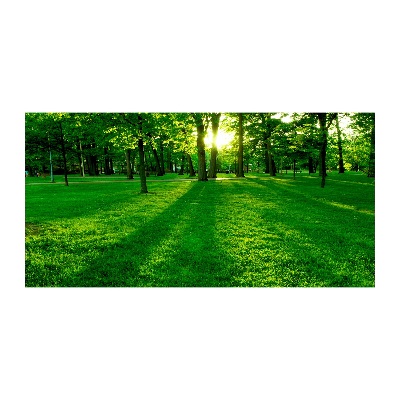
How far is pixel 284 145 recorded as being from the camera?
76.0 feet

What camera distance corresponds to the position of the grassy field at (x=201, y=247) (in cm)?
451

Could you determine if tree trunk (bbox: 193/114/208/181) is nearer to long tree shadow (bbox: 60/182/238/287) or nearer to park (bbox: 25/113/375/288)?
park (bbox: 25/113/375/288)

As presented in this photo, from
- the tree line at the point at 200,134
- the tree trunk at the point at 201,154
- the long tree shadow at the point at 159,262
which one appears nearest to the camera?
the long tree shadow at the point at 159,262

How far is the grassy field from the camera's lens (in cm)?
451

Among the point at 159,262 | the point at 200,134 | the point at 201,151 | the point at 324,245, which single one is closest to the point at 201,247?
the point at 159,262

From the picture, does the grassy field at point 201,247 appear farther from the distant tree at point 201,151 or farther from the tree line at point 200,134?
the distant tree at point 201,151

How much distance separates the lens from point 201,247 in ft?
19.4

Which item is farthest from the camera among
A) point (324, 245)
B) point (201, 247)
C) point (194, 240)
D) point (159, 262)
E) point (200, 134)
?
point (200, 134)

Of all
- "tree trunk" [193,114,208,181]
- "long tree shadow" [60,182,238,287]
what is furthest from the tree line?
"long tree shadow" [60,182,238,287]

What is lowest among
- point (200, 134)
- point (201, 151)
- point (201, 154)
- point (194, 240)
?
point (194, 240)

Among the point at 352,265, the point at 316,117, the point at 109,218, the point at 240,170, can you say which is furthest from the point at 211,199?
the point at 240,170

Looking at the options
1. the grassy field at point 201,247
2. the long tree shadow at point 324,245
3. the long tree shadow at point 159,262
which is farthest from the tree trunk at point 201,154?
the long tree shadow at point 159,262

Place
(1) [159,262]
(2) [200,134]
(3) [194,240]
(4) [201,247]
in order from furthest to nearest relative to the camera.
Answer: (2) [200,134] < (3) [194,240] < (4) [201,247] < (1) [159,262]

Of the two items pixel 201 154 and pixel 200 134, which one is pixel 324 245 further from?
pixel 200 134
